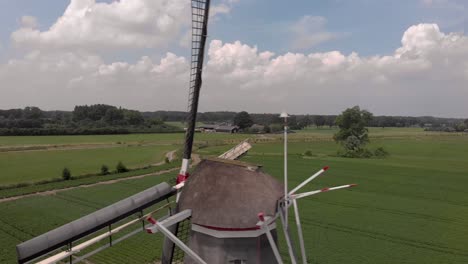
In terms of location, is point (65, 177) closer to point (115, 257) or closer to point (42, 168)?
point (42, 168)

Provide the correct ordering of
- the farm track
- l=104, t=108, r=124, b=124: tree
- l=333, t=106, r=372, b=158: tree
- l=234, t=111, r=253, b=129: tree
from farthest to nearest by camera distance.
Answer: l=234, t=111, r=253, b=129: tree, l=104, t=108, r=124, b=124: tree, l=333, t=106, r=372, b=158: tree, the farm track

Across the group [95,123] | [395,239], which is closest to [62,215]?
[395,239]

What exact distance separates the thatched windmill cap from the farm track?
44.4 ft

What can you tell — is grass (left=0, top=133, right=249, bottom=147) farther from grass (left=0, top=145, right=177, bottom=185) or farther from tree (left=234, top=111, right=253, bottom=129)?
tree (left=234, top=111, right=253, bottom=129)

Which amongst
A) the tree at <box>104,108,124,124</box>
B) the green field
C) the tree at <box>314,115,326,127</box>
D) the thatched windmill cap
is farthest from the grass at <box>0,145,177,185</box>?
the tree at <box>314,115,326,127</box>

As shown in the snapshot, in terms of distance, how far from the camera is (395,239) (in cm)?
1995

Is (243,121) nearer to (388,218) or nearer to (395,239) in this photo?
(388,218)

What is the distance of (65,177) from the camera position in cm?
3762

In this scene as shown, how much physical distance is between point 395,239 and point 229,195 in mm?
15149

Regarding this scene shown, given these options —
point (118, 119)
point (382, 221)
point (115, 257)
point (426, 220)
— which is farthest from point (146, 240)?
point (118, 119)

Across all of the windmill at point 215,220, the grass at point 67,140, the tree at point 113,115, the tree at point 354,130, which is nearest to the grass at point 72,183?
the windmill at point 215,220

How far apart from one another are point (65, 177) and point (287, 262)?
29.2 m

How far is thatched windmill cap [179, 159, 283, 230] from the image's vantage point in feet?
27.2

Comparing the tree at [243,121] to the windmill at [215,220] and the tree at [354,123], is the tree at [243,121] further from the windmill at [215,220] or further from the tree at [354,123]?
the windmill at [215,220]
